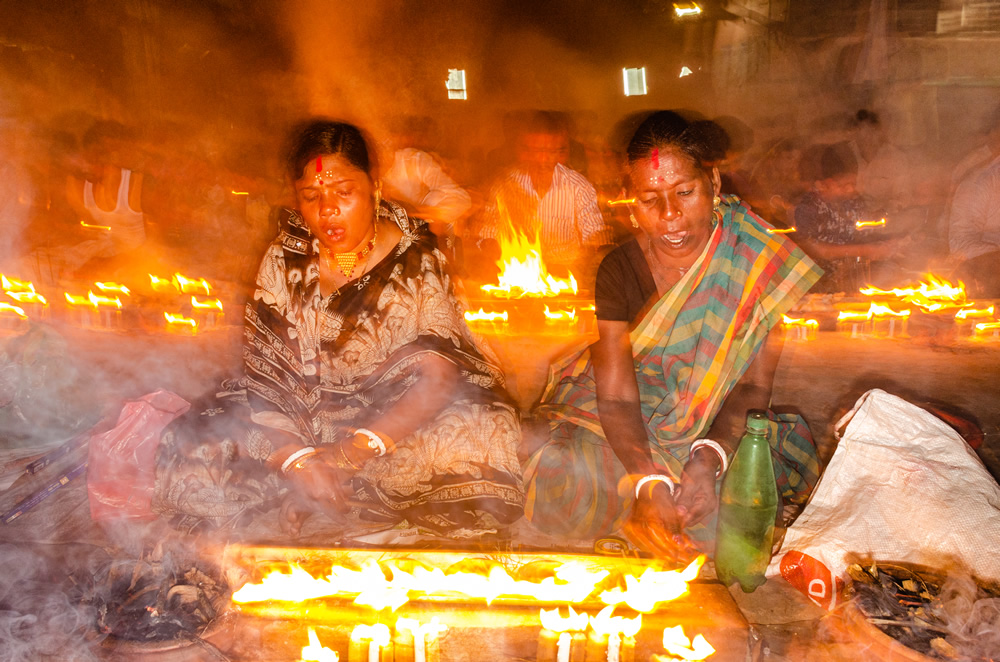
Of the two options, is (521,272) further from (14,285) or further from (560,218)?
(14,285)

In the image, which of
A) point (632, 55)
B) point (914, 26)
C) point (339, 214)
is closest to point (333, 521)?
point (339, 214)

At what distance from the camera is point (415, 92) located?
317 inches

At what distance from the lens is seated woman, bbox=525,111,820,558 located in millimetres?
2441

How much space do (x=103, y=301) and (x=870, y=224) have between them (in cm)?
801

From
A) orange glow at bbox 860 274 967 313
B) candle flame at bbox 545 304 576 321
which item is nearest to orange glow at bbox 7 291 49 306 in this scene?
candle flame at bbox 545 304 576 321

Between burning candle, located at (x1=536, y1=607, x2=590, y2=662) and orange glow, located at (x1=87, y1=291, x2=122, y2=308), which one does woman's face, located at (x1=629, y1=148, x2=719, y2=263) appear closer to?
burning candle, located at (x1=536, y1=607, x2=590, y2=662)

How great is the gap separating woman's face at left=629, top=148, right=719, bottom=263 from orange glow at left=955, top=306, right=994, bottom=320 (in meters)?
3.82

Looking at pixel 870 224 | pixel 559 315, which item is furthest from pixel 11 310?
pixel 870 224

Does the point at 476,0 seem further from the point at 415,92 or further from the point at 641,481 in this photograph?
the point at 641,481

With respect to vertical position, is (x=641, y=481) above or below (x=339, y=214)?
below

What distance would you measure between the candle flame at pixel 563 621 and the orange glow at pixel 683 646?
21 cm

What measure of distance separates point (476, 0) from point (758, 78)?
407cm

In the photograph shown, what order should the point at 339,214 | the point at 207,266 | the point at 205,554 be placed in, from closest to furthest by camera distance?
the point at 205,554 < the point at 339,214 < the point at 207,266

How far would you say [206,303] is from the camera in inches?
212
